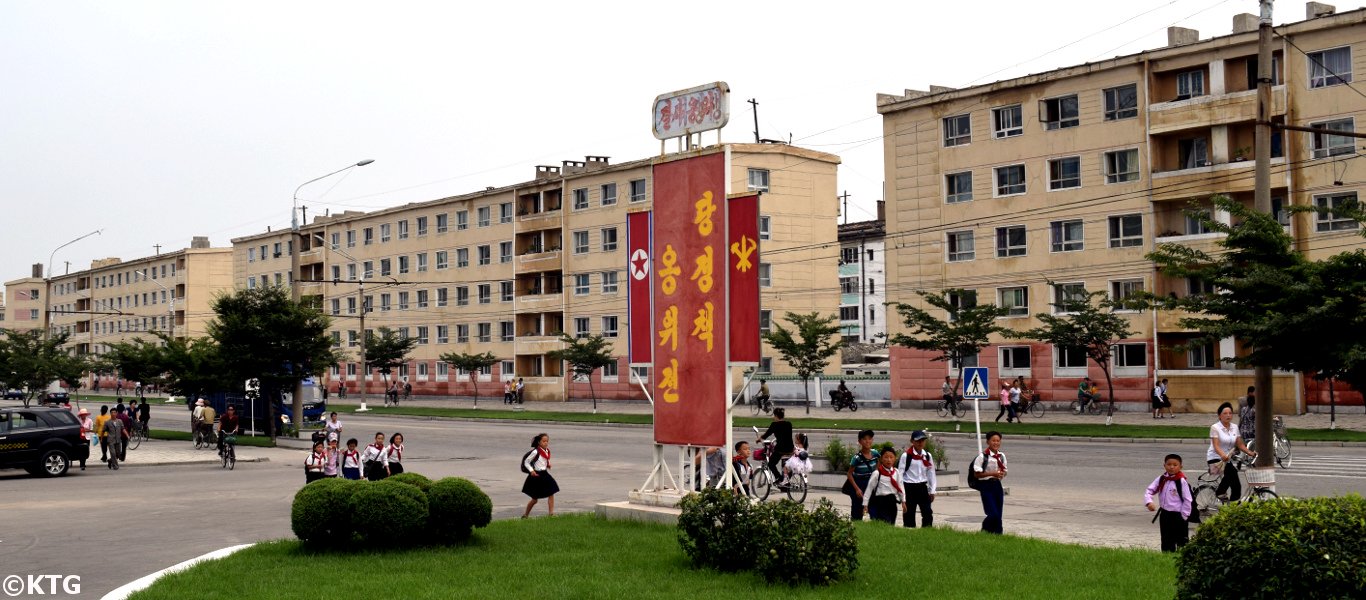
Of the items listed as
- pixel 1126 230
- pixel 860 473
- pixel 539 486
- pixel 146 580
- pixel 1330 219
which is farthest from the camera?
pixel 1126 230

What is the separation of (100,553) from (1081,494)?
15315 mm

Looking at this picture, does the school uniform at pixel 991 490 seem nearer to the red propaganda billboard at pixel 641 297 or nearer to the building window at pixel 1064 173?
the red propaganda billboard at pixel 641 297

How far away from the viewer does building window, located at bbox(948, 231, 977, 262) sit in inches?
2146

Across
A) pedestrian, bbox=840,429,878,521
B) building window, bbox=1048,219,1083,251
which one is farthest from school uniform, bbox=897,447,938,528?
building window, bbox=1048,219,1083,251

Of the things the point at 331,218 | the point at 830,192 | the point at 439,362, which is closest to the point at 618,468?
the point at 830,192

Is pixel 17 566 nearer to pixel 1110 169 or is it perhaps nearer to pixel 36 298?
pixel 1110 169

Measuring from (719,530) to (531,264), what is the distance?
67726 mm

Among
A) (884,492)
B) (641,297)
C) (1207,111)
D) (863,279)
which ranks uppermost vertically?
(1207,111)

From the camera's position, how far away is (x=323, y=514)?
13.6m

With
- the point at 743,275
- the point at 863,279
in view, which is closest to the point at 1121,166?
the point at 743,275

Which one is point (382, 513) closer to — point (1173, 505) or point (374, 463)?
point (1173, 505)

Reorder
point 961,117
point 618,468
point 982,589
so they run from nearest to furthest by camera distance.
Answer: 1. point 982,589
2. point 618,468
3. point 961,117

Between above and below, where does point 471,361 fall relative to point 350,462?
above

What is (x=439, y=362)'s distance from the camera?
88.4 m
